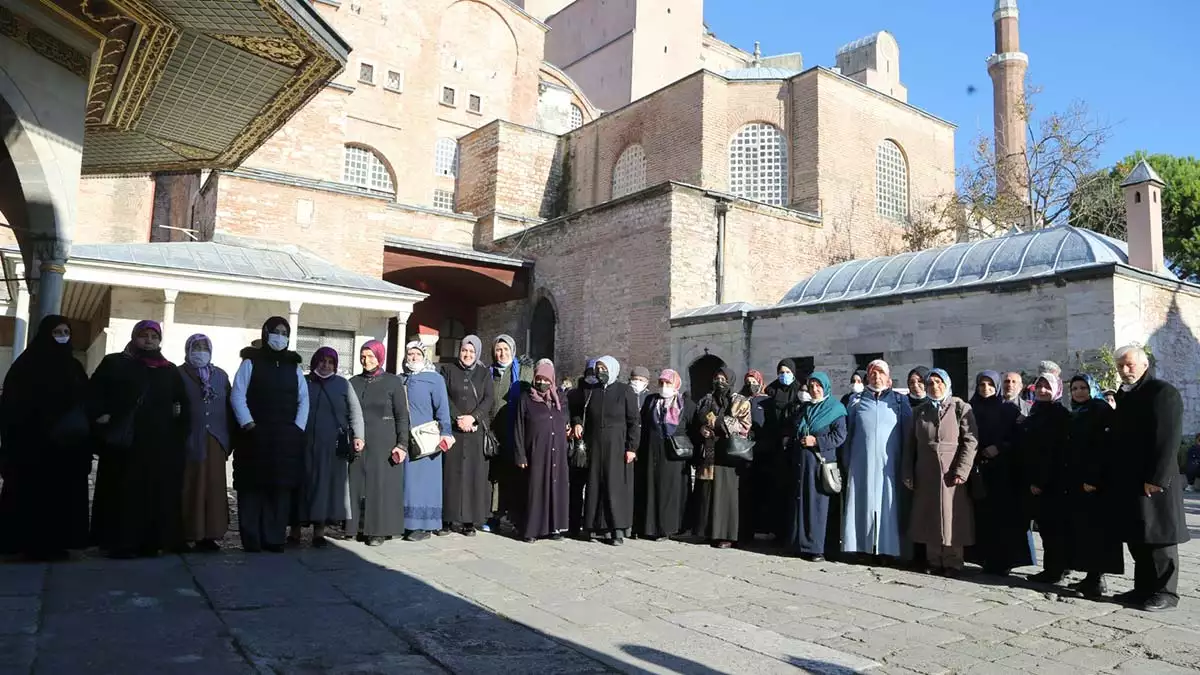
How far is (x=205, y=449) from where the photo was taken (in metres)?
5.93

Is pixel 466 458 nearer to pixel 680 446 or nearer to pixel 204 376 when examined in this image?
pixel 680 446

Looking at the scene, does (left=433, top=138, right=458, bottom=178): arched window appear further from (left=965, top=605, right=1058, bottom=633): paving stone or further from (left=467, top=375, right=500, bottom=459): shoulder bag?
(left=965, top=605, right=1058, bottom=633): paving stone

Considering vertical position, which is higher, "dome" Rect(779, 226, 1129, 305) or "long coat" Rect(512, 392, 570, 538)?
"dome" Rect(779, 226, 1129, 305)

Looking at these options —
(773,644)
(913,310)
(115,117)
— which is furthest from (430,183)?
(773,644)

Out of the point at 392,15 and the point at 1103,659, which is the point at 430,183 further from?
the point at 1103,659

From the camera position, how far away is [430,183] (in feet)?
96.8

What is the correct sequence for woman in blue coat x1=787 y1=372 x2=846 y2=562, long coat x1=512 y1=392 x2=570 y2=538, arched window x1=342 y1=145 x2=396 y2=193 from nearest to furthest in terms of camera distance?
woman in blue coat x1=787 y1=372 x2=846 y2=562
long coat x1=512 y1=392 x2=570 y2=538
arched window x1=342 y1=145 x2=396 y2=193

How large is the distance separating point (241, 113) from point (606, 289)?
13548mm

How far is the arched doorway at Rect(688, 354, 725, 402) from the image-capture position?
59.4 ft

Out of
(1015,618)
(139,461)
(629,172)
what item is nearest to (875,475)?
(1015,618)

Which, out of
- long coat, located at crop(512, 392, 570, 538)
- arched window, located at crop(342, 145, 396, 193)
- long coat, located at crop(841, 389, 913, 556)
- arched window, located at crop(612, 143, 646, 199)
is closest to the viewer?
long coat, located at crop(841, 389, 913, 556)

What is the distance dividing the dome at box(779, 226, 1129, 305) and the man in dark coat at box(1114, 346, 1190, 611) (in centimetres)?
774

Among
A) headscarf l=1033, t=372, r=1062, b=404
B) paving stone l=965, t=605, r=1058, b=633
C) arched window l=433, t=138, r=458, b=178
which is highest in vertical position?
arched window l=433, t=138, r=458, b=178

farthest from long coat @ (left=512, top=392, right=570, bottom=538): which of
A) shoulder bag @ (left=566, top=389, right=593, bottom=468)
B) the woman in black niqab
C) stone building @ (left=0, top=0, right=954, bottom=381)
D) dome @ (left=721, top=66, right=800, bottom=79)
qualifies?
dome @ (left=721, top=66, right=800, bottom=79)
